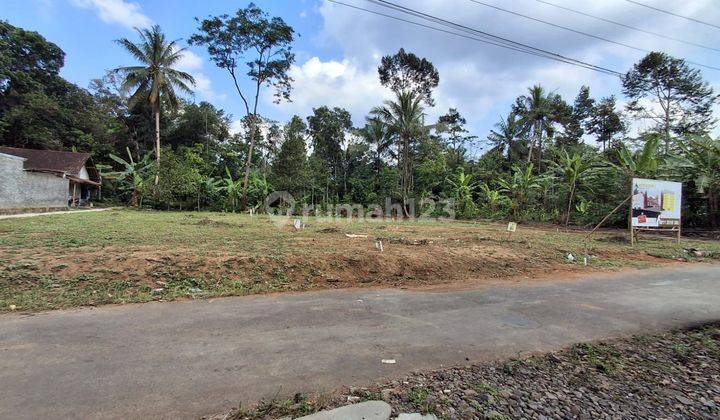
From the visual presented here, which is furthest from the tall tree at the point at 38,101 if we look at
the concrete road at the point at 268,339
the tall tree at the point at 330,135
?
the concrete road at the point at 268,339

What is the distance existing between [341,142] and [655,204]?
90.2ft

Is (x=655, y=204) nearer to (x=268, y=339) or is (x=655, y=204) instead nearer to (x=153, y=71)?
(x=268, y=339)

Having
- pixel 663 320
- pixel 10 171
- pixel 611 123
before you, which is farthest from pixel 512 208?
pixel 10 171

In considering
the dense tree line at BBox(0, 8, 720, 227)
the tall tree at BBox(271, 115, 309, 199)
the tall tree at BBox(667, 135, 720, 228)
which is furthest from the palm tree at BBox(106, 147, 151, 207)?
the tall tree at BBox(667, 135, 720, 228)

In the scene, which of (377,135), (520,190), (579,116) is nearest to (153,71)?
(377,135)

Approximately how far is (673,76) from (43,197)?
142 feet

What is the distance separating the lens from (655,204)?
41.7ft

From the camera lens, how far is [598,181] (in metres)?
20.8

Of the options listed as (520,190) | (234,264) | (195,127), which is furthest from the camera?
(195,127)

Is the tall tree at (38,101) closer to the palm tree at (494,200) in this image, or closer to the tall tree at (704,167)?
the palm tree at (494,200)

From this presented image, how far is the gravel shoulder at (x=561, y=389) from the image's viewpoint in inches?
109

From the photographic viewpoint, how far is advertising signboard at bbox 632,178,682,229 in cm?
1235

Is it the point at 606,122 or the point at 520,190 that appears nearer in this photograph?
the point at 520,190

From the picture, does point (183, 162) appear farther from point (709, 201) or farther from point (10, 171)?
point (709, 201)
